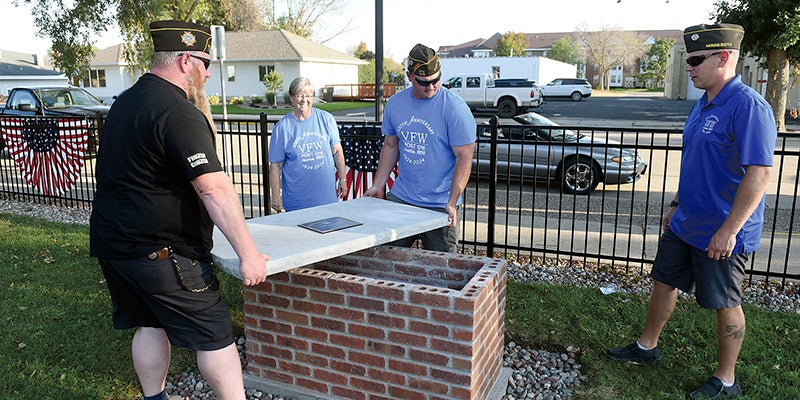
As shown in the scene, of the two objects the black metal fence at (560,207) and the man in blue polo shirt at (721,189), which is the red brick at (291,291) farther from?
the black metal fence at (560,207)

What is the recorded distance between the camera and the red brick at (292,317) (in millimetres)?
3006

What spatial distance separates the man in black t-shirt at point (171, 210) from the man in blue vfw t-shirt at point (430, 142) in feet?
4.66

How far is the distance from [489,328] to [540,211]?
5434 mm

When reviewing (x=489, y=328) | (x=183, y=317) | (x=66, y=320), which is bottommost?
(x=66, y=320)

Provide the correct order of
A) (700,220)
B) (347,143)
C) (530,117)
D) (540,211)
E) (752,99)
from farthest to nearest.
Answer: (530,117) → (540,211) → (347,143) → (700,220) → (752,99)

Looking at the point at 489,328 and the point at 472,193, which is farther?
the point at 472,193

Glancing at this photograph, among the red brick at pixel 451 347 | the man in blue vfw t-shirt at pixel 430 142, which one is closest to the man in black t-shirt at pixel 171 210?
the red brick at pixel 451 347

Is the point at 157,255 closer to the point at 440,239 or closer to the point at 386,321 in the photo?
the point at 386,321

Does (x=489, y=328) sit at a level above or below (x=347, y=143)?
below

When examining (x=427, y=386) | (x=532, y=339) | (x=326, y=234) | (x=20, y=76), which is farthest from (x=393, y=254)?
(x=20, y=76)

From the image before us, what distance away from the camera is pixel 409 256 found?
3258mm

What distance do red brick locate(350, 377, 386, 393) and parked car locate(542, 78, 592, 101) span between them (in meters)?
45.5

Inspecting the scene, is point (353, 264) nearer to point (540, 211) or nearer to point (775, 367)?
point (775, 367)

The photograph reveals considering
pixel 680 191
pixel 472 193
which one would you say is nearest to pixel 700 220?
pixel 680 191
